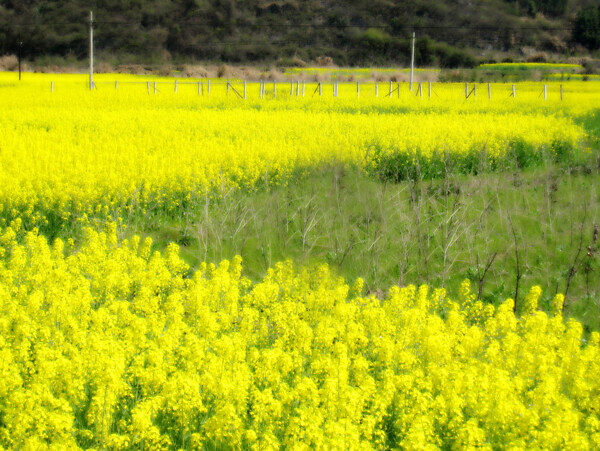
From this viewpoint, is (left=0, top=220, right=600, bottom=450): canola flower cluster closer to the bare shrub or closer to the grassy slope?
the grassy slope

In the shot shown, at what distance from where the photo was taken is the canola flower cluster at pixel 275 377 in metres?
3.66

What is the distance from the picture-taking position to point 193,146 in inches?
504

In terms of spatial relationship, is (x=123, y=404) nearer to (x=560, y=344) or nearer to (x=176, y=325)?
(x=176, y=325)

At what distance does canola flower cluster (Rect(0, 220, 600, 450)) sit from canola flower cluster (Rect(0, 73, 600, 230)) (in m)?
3.63

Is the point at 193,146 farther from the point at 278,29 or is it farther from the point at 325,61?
the point at 278,29

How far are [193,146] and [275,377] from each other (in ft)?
30.3

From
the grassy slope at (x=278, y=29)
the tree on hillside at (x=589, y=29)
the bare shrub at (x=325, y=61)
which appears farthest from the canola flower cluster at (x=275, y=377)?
the tree on hillside at (x=589, y=29)

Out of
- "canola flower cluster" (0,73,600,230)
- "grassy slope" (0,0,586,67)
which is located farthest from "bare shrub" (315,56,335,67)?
"canola flower cluster" (0,73,600,230)

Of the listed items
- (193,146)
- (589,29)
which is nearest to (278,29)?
(589,29)

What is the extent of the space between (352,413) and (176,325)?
5.25 ft

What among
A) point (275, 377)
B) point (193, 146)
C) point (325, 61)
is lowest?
point (275, 377)

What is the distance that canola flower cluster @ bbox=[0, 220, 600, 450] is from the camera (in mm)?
3658

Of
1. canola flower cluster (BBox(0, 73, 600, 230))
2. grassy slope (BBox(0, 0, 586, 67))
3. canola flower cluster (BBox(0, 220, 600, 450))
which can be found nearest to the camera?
canola flower cluster (BBox(0, 220, 600, 450))

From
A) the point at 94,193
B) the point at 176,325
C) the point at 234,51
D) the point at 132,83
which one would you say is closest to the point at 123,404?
the point at 176,325
